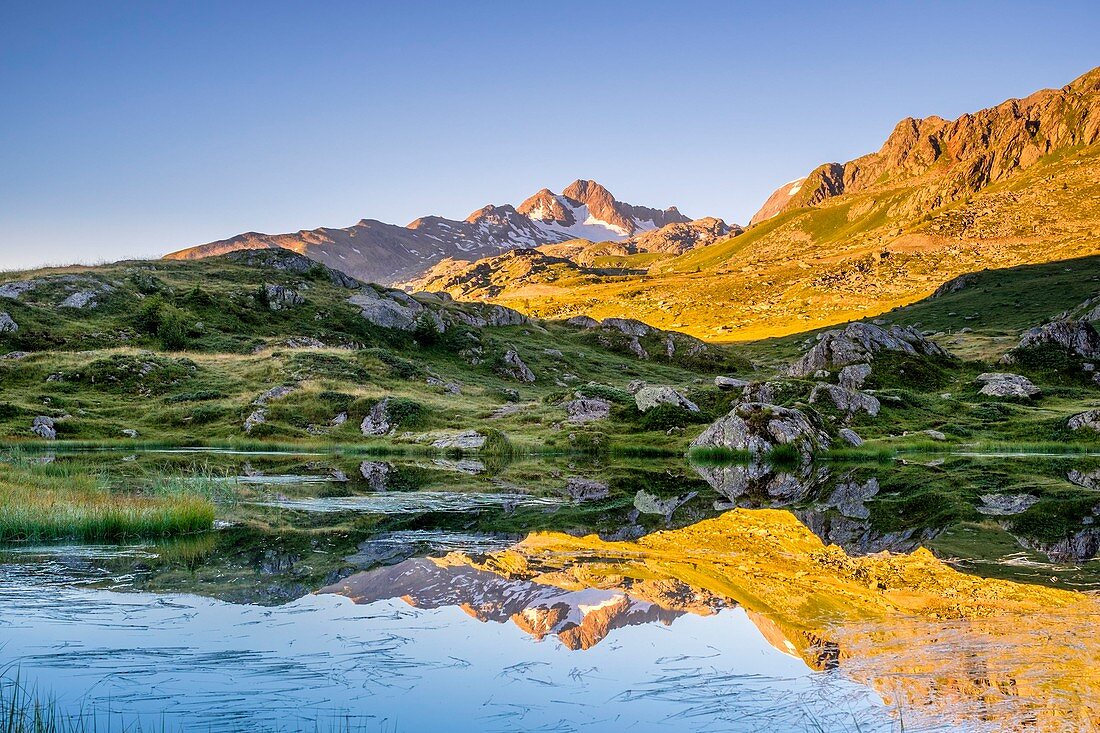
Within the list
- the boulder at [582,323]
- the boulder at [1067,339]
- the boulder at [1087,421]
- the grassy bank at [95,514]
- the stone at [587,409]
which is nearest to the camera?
the grassy bank at [95,514]

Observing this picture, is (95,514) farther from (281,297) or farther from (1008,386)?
(281,297)

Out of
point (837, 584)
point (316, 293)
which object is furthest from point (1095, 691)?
point (316, 293)

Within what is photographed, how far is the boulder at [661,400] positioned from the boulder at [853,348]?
51.4 ft

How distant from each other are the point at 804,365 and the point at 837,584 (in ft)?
201

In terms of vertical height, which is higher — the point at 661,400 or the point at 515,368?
the point at 515,368

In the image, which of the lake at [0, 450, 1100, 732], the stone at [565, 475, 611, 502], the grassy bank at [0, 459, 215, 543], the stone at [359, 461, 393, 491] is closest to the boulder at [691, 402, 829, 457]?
the stone at [565, 475, 611, 502]

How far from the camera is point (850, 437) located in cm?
5175

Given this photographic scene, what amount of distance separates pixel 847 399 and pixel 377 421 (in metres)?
37.9

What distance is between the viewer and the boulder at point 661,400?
6097cm

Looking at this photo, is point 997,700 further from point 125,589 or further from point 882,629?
point 125,589

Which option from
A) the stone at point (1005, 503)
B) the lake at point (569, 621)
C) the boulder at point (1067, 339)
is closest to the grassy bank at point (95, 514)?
the lake at point (569, 621)

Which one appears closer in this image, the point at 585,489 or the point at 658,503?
the point at 658,503

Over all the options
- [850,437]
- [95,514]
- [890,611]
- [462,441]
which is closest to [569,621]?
[890,611]

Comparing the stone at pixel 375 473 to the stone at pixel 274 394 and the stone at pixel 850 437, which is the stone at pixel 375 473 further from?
the stone at pixel 850 437
